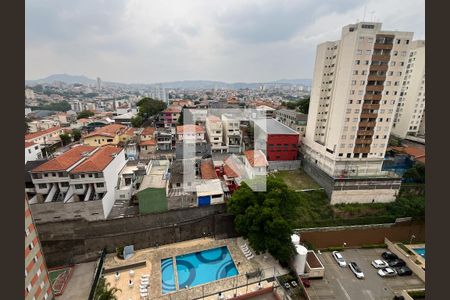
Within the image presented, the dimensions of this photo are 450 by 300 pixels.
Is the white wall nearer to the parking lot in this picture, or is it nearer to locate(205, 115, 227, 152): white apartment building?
locate(205, 115, 227, 152): white apartment building

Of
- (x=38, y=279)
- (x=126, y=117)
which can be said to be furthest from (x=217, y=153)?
(x=126, y=117)

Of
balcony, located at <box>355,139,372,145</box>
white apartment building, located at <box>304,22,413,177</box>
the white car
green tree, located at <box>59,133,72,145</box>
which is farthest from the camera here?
green tree, located at <box>59,133,72,145</box>

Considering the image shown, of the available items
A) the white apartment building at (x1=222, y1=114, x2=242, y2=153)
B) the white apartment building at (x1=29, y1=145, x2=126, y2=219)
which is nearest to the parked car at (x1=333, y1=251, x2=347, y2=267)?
the white apartment building at (x1=222, y1=114, x2=242, y2=153)

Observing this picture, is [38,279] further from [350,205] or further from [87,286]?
[350,205]

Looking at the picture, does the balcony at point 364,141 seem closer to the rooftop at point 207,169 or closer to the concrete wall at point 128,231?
the rooftop at point 207,169

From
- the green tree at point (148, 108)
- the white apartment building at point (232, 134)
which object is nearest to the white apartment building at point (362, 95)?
the white apartment building at point (232, 134)

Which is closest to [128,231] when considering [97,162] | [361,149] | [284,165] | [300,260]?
[97,162]
